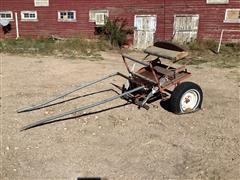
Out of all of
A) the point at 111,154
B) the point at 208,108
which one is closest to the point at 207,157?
the point at 111,154

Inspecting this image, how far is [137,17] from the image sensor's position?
62.4 feet

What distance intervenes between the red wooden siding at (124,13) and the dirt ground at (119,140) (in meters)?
8.65

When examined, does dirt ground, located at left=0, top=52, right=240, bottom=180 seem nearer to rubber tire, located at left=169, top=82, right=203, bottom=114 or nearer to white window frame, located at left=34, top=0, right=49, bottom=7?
rubber tire, located at left=169, top=82, right=203, bottom=114

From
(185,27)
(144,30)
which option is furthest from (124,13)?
(185,27)

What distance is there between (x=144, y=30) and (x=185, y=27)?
94.0 inches

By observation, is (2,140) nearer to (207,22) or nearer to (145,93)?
(145,93)

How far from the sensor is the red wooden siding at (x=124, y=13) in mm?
17922

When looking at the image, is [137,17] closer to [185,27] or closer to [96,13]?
[96,13]

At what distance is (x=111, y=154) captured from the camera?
20.8 feet

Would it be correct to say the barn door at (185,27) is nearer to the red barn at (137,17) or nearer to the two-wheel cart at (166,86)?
the red barn at (137,17)

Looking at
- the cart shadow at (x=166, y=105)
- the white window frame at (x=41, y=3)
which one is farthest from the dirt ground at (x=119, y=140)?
the white window frame at (x=41, y=3)

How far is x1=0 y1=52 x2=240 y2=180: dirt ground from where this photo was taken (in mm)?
5836

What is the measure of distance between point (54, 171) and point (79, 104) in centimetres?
325

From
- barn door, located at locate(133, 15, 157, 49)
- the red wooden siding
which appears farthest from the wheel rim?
barn door, located at locate(133, 15, 157, 49)
